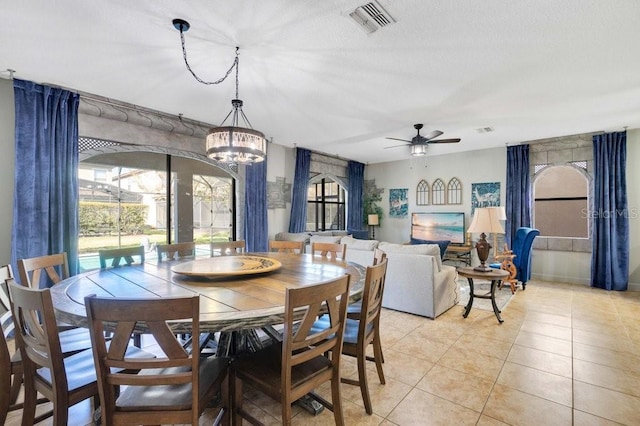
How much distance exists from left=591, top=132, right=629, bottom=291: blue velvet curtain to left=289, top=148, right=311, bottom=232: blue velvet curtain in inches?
201

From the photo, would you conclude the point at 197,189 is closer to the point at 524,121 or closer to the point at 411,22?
the point at 411,22

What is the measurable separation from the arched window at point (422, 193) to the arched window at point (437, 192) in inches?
5.6

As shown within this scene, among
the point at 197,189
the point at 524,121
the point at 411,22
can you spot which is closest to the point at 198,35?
the point at 411,22

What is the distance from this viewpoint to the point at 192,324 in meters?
1.17

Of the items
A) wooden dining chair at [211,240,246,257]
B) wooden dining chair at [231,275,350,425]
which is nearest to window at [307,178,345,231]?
wooden dining chair at [211,240,246,257]

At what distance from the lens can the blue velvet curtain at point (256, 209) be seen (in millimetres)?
5336

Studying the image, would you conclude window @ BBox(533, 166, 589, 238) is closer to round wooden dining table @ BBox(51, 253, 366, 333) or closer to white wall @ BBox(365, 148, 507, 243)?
white wall @ BBox(365, 148, 507, 243)

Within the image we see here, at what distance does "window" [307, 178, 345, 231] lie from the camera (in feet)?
24.0

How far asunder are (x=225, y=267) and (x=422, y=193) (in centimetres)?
603

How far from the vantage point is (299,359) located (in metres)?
1.43

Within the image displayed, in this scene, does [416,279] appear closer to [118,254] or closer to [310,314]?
[310,314]

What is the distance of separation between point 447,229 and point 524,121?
288 centimetres

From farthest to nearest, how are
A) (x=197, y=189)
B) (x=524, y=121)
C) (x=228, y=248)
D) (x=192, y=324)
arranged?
(x=197, y=189), (x=524, y=121), (x=228, y=248), (x=192, y=324)

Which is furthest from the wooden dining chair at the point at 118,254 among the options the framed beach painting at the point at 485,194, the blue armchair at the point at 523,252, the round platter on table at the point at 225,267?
the framed beach painting at the point at 485,194
